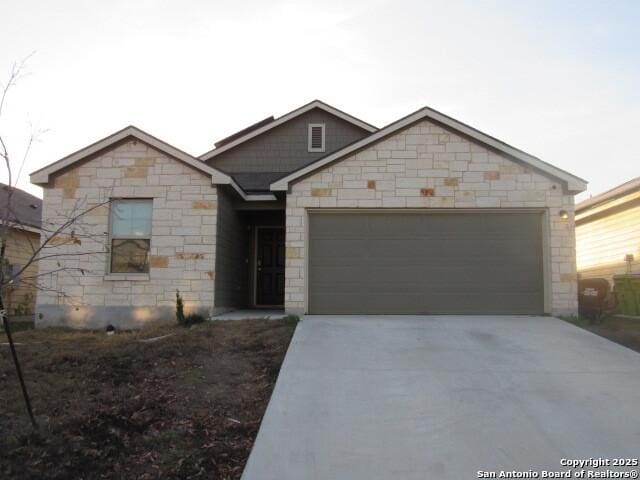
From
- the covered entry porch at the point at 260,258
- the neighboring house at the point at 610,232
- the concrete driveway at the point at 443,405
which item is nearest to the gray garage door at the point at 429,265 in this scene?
the concrete driveway at the point at 443,405

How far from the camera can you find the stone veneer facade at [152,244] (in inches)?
401

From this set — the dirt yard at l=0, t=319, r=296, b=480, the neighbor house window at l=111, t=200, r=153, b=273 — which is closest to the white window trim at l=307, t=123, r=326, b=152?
the neighbor house window at l=111, t=200, r=153, b=273

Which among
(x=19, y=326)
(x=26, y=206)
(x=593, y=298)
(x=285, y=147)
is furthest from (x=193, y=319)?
(x=26, y=206)

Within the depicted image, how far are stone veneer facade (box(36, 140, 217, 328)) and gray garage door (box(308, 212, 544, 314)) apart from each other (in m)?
2.44

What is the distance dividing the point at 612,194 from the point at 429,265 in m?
5.79

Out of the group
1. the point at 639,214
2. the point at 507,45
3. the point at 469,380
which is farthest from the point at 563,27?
the point at 469,380

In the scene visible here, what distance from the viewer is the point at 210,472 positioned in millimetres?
4336

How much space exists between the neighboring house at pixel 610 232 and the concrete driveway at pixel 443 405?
501 cm

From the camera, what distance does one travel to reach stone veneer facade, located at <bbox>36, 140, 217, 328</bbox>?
10188 mm

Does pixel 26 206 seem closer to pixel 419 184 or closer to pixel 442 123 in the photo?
pixel 419 184

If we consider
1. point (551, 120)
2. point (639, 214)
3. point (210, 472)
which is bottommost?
point (210, 472)

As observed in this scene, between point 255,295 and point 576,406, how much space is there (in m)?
9.07

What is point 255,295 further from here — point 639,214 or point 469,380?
point 639,214

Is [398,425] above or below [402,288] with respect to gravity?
below
